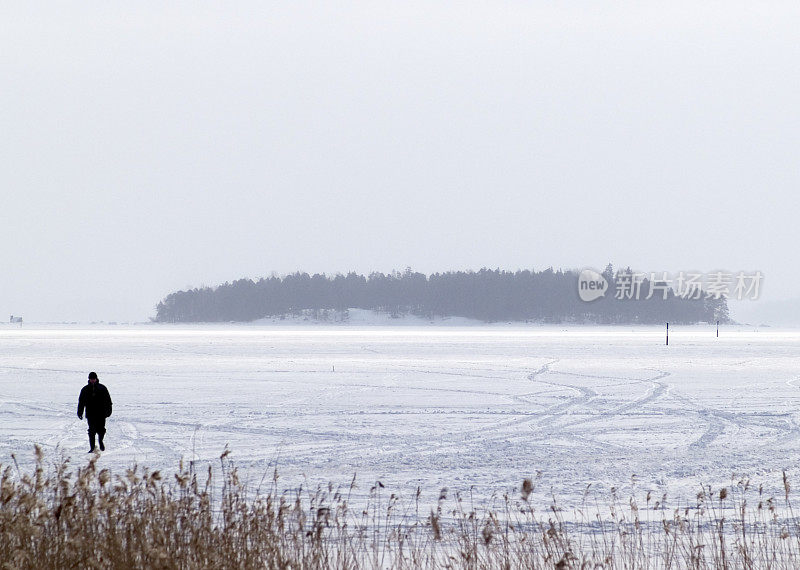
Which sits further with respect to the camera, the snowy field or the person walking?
the person walking

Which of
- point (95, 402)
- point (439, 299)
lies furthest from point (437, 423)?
point (439, 299)

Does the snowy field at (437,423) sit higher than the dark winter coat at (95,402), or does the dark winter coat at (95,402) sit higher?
the dark winter coat at (95,402)

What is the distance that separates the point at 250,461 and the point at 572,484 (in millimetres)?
3884

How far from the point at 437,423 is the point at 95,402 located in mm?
5829

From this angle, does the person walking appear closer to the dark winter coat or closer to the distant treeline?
the dark winter coat

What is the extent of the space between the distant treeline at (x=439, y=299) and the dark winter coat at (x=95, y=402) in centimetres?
15407

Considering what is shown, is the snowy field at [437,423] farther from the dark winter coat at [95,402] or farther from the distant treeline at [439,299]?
the distant treeline at [439,299]

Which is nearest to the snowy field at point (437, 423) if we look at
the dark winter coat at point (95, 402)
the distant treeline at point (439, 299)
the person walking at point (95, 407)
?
the person walking at point (95, 407)

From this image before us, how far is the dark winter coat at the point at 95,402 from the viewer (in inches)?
516

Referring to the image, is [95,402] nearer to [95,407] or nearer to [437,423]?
[95,407]

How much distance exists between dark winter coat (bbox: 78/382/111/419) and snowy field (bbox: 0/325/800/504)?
0.51m

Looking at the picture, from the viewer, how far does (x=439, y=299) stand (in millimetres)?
174125

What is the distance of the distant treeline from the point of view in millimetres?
165250

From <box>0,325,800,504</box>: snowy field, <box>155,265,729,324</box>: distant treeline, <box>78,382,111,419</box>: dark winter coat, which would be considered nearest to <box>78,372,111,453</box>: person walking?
<box>78,382,111,419</box>: dark winter coat
